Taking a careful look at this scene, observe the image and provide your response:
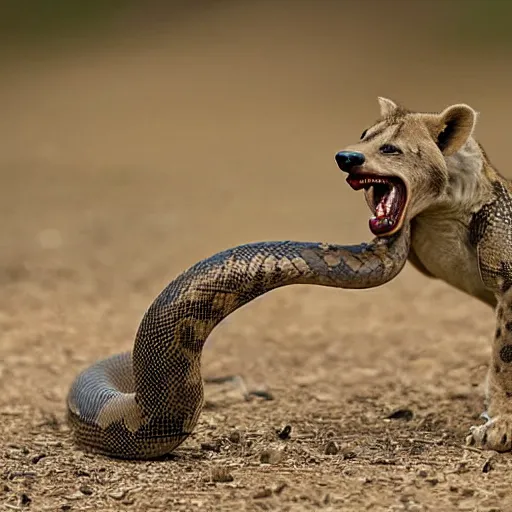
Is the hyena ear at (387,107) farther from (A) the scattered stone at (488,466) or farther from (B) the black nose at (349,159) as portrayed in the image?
(A) the scattered stone at (488,466)

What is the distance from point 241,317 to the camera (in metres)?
12.0

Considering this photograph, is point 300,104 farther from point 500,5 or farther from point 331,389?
point 331,389

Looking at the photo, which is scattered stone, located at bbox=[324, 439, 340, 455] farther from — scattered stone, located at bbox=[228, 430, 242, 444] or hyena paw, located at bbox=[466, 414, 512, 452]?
hyena paw, located at bbox=[466, 414, 512, 452]

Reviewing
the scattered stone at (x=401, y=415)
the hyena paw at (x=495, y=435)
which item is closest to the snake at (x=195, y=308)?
the hyena paw at (x=495, y=435)

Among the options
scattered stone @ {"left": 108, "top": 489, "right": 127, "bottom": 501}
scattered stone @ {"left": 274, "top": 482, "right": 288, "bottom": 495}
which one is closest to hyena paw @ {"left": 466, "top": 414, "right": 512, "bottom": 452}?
scattered stone @ {"left": 274, "top": 482, "right": 288, "bottom": 495}

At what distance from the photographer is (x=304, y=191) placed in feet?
66.4

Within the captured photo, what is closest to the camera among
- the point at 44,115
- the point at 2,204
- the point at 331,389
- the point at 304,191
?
the point at 331,389

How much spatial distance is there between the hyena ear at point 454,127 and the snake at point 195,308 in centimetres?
71

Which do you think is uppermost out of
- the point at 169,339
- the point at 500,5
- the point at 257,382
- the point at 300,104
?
the point at 500,5

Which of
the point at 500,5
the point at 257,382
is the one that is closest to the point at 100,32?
the point at 500,5

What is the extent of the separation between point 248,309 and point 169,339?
5983mm

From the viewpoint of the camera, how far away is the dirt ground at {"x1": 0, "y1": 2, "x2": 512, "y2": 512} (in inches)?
246

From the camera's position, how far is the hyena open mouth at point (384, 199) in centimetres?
647

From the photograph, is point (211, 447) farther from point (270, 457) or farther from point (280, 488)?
point (280, 488)
